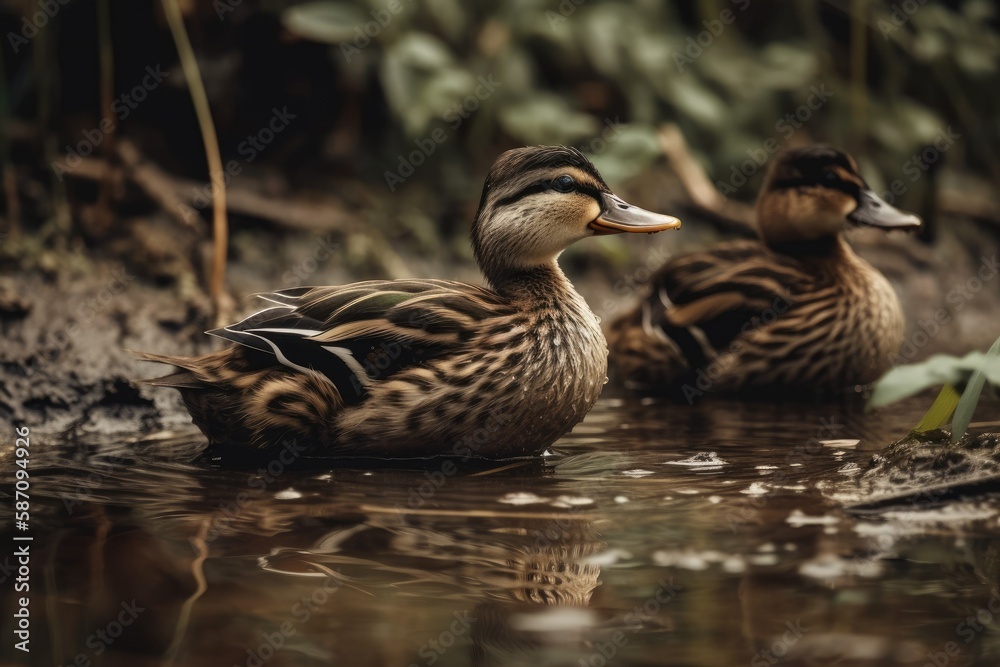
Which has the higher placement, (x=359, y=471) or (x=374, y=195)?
(x=374, y=195)

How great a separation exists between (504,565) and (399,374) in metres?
1.48

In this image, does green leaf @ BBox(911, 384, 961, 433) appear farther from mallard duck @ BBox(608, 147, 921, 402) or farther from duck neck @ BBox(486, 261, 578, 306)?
mallard duck @ BBox(608, 147, 921, 402)


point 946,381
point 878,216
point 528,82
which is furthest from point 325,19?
point 946,381

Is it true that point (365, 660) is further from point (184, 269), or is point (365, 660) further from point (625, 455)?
point (184, 269)

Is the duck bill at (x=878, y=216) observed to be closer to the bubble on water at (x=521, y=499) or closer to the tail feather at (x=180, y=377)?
the bubble on water at (x=521, y=499)

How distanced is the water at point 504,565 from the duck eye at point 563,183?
1.10 m

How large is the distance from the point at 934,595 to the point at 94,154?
237 inches

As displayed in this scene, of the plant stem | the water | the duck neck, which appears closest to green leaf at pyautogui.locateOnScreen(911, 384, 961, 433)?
the water

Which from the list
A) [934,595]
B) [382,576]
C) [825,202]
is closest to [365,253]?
[825,202]

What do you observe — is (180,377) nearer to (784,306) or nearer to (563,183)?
(563,183)

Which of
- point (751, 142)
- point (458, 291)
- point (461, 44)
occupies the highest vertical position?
point (461, 44)

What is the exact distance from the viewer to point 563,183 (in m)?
5.68

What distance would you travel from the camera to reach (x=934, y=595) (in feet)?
12.0

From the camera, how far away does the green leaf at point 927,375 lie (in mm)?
3770
